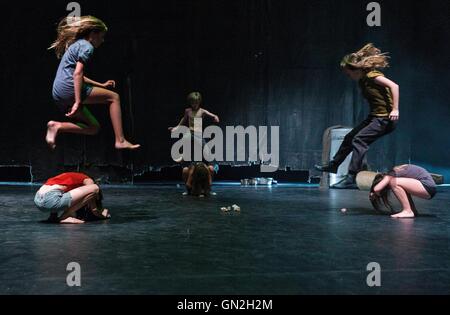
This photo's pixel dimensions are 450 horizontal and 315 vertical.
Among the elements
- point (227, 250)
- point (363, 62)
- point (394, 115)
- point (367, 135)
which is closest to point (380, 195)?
point (367, 135)

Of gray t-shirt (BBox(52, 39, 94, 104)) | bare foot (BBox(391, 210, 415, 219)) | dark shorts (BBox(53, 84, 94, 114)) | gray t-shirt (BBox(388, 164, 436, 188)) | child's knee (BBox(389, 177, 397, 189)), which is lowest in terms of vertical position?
bare foot (BBox(391, 210, 415, 219))

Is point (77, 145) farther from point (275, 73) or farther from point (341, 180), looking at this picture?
point (341, 180)

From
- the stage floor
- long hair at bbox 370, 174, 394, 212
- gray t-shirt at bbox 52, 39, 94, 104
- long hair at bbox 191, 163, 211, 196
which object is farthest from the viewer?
long hair at bbox 191, 163, 211, 196

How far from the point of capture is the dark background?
804 centimetres

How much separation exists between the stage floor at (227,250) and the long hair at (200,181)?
987mm

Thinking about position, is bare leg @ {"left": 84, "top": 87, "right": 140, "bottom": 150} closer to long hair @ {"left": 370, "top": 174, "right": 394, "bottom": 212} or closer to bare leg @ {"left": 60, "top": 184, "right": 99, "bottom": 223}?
bare leg @ {"left": 60, "top": 184, "right": 99, "bottom": 223}

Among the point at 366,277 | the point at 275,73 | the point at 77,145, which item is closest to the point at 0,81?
the point at 77,145

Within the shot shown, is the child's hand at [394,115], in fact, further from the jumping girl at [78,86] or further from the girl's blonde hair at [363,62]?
the jumping girl at [78,86]

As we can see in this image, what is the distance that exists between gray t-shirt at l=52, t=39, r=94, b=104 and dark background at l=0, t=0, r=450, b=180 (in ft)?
12.1

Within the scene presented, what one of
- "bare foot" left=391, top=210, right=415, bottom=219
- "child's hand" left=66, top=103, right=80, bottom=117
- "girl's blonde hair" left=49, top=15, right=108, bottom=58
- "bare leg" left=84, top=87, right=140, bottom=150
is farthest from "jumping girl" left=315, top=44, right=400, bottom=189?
"child's hand" left=66, top=103, right=80, bottom=117

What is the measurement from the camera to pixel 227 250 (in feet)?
10.9
